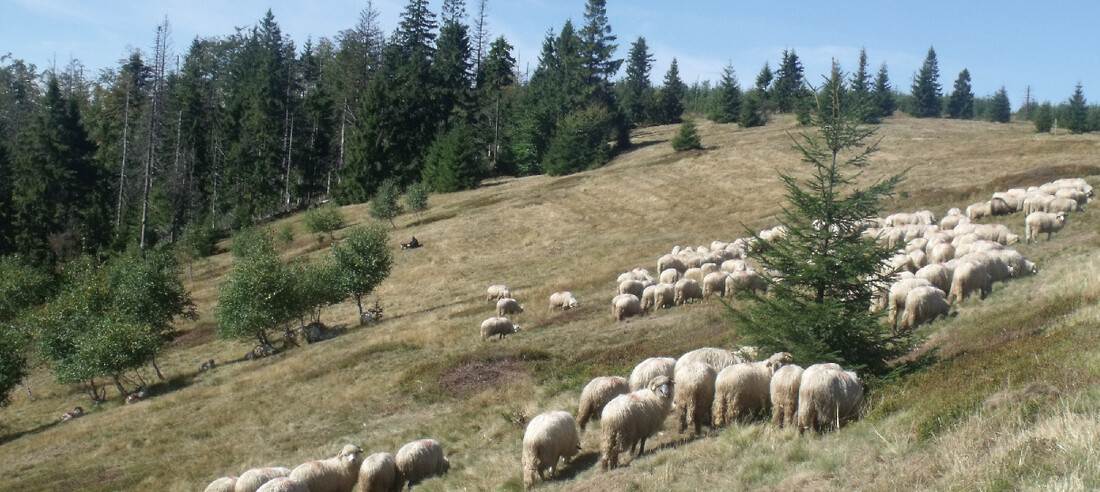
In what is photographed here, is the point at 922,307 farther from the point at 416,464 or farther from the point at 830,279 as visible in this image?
the point at 416,464

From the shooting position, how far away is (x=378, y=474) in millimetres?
14484

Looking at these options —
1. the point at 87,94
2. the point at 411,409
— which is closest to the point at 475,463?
the point at 411,409

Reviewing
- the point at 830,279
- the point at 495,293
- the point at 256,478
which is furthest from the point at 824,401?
the point at 495,293

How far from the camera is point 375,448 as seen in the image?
59.0ft

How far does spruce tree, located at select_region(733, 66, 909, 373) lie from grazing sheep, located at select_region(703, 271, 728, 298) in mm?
12352

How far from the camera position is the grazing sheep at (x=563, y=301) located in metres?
32.2

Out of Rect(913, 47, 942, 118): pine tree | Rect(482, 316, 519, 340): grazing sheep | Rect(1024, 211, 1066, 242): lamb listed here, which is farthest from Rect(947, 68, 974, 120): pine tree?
Rect(482, 316, 519, 340): grazing sheep

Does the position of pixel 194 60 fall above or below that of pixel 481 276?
above

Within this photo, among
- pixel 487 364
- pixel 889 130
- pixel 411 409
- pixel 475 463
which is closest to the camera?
pixel 475 463

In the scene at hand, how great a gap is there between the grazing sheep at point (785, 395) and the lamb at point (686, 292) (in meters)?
16.4

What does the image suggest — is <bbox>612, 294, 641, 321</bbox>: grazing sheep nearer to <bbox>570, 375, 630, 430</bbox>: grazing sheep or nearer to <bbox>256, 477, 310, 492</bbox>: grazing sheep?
<bbox>570, 375, 630, 430</bbox>: grazing sheep

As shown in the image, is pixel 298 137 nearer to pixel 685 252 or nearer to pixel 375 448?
pixel 685 252

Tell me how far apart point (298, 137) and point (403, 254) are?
144 ft

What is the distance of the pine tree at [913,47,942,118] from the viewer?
4513 inches
